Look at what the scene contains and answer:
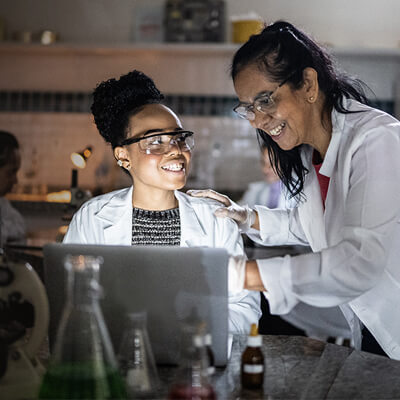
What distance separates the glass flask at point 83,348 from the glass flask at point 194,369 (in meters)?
0.09

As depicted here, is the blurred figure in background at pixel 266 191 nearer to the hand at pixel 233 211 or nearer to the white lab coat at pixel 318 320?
the white lab coat at pixel 318 320

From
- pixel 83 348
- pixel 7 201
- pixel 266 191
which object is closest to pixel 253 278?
pixel 83 348

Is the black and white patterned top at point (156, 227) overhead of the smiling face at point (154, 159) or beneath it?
beneath

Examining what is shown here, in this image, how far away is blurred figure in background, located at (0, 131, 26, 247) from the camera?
319cm

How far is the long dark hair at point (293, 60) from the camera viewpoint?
1526mm

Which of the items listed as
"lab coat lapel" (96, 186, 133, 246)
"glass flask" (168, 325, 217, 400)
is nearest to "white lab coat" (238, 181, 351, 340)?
"lab coat lapel" (96, 186, 133, 246)

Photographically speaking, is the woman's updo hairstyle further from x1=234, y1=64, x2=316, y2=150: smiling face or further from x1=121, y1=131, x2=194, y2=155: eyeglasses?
x1=234, y1=64, x2=316, y2=150: smiling face

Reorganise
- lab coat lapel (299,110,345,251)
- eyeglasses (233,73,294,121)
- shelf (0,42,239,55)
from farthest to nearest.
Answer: shelf (0,42,239,55), lab coat lapel (299,110,345,251), eyeglasses (233,73,294,121)

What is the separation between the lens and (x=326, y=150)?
63.6 inches

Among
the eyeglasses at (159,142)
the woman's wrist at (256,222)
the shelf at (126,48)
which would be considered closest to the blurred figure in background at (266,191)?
the shelf at (126,48)

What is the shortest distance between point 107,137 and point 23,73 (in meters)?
3.28

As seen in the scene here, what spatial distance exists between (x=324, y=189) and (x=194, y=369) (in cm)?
99

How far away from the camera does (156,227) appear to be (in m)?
1.83

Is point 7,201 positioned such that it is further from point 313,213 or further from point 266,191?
point 313,213
